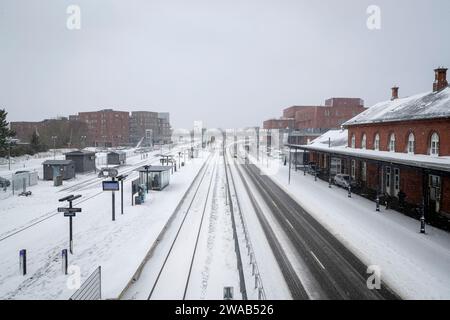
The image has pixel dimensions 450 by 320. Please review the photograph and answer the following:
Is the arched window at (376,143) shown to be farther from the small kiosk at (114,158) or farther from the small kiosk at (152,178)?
the small kiosk at (114,158)

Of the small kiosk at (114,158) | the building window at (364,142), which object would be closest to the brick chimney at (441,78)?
the building window at (364,142)

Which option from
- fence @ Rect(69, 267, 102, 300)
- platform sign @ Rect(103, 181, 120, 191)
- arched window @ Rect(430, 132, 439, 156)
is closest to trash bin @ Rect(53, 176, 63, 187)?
platform sign @ Rect(103, 181, 120, 191)

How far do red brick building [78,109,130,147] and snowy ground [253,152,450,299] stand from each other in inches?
4717

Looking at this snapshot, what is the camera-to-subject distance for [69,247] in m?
14.6

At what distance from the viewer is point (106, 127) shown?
433 feet

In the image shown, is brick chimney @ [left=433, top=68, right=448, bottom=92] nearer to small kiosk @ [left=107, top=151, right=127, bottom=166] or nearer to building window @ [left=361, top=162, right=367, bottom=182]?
building window @ [left=361, top=162, right=367, bottom=182]

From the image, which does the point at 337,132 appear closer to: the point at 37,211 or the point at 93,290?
the point at 37,211

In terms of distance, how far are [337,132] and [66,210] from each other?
43963 mm

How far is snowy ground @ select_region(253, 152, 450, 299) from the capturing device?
11242 mm

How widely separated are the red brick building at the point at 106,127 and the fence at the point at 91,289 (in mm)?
127101

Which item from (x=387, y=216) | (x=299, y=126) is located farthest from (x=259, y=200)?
(x=299, y=126)

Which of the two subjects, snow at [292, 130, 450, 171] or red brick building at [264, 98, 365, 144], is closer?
snow at [292, 130, 450, 171]

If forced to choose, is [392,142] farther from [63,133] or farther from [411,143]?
[63,133]

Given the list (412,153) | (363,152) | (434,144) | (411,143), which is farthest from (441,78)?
(363,152)
